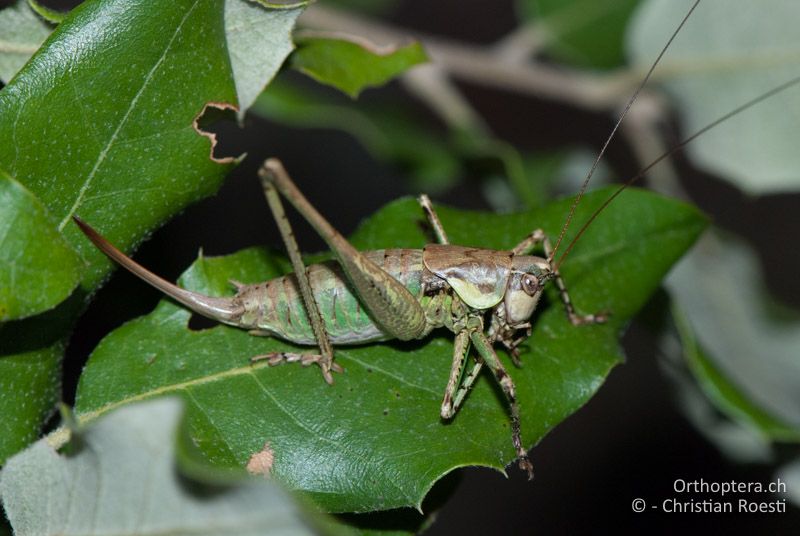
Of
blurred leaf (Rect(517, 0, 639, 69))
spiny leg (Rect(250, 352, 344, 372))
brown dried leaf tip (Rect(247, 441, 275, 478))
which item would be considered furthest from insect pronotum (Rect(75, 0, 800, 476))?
blurred leaf (Rect(517, 0, 639, 69))

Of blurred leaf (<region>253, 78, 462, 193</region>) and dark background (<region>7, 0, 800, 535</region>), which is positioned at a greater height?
blurred leaf (<region>253, 78, 462, 193</region>)

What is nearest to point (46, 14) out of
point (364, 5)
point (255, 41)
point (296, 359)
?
point (255, 41)

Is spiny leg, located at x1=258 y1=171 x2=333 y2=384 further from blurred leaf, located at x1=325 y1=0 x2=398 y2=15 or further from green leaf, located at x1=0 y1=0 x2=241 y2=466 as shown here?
blurred leaf, located at x1=325 y1=0 x2=398 y2=15

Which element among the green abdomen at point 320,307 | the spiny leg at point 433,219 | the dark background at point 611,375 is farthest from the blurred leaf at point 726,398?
the dark background at point 611,375

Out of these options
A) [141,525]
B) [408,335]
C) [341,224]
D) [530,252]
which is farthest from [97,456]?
[341,224]

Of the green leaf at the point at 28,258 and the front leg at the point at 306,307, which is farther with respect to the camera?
the front leg at the point at 306,307

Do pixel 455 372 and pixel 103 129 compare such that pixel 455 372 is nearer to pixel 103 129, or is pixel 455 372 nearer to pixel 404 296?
pixel 404 296

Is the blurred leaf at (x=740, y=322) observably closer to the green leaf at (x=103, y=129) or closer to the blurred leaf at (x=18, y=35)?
the green leaf at (x=103, y=129)
